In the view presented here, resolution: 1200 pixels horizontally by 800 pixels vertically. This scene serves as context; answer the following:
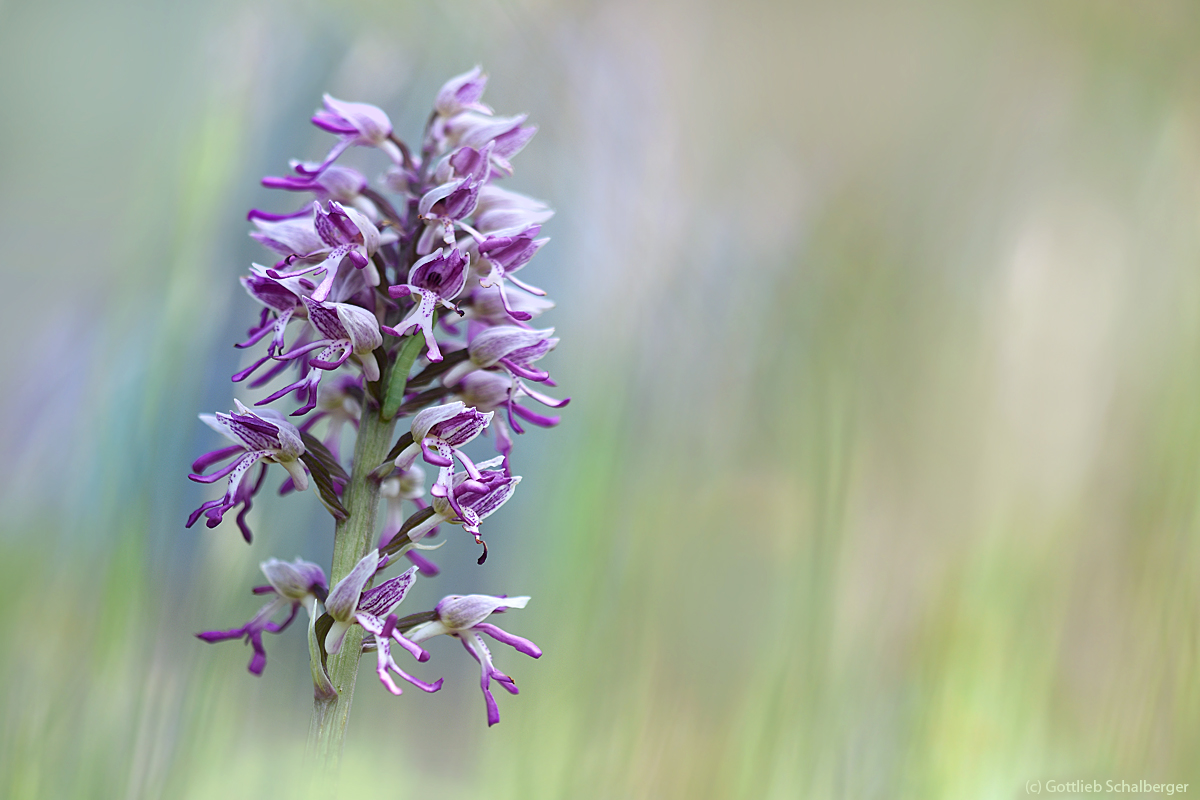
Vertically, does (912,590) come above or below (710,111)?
below

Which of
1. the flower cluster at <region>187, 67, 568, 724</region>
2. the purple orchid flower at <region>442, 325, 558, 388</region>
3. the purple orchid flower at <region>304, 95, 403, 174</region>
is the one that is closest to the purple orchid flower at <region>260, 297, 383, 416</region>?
the flower cluster at <region>187, 67, 568, 724</region>

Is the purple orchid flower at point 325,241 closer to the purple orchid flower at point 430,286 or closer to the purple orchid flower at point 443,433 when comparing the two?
the purple orchid flower at point 430,286

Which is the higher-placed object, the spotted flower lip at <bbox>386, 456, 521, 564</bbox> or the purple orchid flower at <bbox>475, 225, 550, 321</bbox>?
the purple orchid flower at <bbox>475, 225, 550, 321</bbox>

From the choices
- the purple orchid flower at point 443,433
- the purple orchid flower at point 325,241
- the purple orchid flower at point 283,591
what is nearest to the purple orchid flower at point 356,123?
the purple orchid flower at point 325,241

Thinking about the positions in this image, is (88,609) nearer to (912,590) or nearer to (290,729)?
(290,729)

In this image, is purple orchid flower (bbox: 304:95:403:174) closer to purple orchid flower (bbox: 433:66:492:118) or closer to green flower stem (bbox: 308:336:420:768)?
purple orchid flower (bbox: 433:66:492:118)

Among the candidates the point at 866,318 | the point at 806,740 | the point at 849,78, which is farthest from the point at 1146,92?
the point at 806,740
